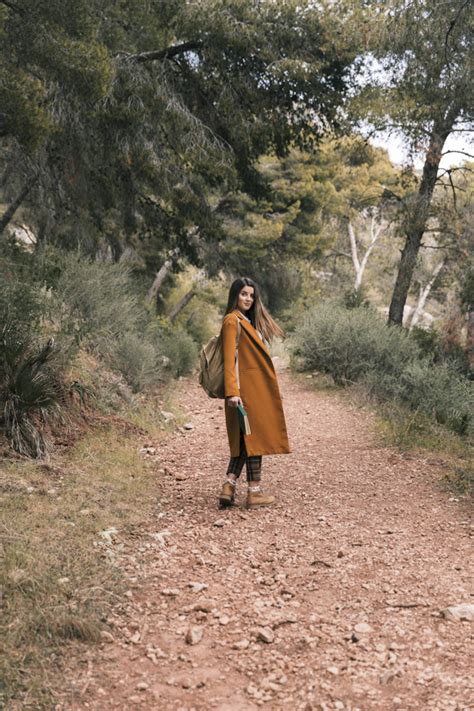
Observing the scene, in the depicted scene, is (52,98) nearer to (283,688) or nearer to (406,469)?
(406,469)

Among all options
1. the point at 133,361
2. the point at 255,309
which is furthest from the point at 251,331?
the point at 133,361

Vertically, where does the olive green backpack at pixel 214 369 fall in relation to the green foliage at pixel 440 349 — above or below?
below

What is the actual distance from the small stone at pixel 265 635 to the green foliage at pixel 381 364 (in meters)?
5.78

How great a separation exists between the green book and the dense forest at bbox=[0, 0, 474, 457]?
5.91 feet

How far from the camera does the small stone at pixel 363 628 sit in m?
3.10

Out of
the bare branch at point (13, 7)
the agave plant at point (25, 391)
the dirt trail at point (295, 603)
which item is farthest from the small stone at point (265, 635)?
the bare branch at point (13, 7)

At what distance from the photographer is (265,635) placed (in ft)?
9.84

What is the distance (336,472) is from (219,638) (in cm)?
365

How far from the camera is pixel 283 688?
264cm

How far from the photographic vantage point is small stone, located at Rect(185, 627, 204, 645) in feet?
9.75

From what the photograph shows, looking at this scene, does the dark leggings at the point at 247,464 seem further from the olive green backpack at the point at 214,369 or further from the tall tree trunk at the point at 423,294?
the tall tree trunk at the point at 423,294

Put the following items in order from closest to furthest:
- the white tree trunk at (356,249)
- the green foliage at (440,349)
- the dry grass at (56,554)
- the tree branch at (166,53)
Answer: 1. the dry grass at (56,554)
2. the tree branch at (166,53)
3. the green foliage at (440,349)
4. the white tree trunk at (356,249)

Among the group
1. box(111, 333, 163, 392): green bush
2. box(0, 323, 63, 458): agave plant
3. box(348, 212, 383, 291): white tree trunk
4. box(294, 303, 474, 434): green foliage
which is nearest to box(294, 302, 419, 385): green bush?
box(294, 303, 474, 434): green foliage

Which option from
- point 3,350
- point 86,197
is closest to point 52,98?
point 86,197
